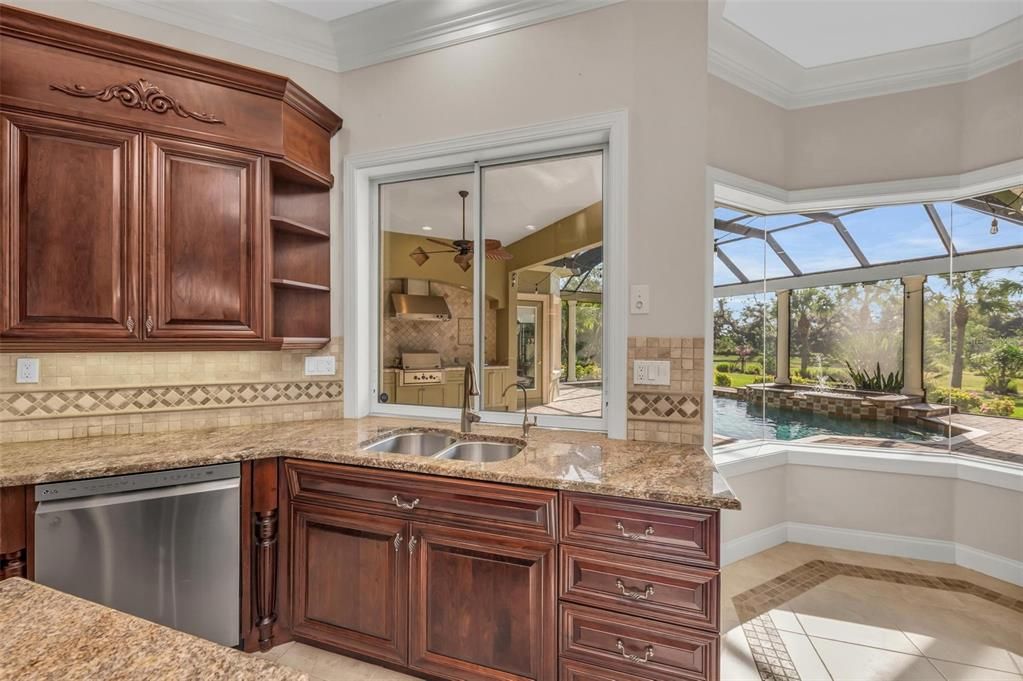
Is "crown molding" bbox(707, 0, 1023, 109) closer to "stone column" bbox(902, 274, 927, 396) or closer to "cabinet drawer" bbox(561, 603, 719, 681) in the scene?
"stone column" bbox(902, 274, 927, 396)

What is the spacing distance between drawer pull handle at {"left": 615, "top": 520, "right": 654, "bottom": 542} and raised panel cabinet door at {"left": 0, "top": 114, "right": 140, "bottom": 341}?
6.90 feet

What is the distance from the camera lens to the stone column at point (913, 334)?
3098 millimetres

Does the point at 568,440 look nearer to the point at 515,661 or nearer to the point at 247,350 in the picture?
the point at 515,661

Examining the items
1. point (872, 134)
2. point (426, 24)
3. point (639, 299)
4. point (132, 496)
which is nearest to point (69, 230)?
point (132, 496)

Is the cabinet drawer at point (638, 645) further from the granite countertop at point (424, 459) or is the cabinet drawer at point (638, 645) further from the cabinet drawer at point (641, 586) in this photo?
the granite countertop at point (424, 459)

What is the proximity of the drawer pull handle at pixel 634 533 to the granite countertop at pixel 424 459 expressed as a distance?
102 millimetres

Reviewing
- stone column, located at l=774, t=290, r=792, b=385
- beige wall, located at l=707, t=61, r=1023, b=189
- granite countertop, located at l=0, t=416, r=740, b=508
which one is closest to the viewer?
granite countertop, located at l=0, t=416, r=740, b=508

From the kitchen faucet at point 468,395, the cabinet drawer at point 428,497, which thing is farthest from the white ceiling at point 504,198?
the cabinet drawer at point 428,497

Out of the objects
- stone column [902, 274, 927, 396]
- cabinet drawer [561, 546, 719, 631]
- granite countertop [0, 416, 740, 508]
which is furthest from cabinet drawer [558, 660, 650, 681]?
stone column [902, 274, 927, 396]

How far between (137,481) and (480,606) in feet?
4.37

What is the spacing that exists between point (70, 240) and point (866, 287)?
4.34 m

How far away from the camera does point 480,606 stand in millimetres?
1710

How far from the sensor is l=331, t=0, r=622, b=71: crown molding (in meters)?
2.32

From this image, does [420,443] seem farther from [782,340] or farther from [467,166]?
[782,340]
